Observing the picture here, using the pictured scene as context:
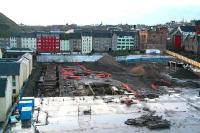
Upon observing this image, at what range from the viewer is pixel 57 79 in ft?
107

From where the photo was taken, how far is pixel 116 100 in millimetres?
25109

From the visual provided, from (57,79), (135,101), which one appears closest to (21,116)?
(135,101)

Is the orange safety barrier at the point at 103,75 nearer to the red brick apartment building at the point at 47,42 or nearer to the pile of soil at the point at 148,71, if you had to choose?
the pile of soil at the point at 148,71

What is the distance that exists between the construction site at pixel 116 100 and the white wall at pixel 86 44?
16.5 m

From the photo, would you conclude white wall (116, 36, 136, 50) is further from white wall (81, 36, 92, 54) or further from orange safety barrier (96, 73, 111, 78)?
orange safety barrier (96, 73, 111, 78)

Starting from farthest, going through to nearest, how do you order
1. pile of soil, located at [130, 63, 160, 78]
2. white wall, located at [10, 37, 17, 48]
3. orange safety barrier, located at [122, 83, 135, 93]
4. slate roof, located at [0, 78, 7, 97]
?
white wall, located at [10, 37, 17, 48]
pile of soil, located at [130, 63, 160, 78]
orange safety barrier, located at [122, 83, 135, 93]
slate roof, located at [0, 78, 7, 97]

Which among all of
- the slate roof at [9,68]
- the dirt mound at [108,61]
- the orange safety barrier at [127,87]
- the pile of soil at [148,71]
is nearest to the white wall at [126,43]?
the dirt mound at [108,61]

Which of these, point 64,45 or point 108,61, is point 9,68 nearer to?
point 108,61

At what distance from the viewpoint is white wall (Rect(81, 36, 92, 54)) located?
185 ft

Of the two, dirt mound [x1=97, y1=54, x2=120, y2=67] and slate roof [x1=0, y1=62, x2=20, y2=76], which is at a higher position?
slate roof [x1=0, y1=62, x2=20, y2=76]

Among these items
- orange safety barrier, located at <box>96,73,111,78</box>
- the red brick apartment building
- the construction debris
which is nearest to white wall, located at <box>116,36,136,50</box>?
the red brick apartment building

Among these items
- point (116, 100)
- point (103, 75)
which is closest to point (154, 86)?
point (116, 100)

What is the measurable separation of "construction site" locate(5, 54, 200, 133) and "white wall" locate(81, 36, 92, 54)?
54.2 ft

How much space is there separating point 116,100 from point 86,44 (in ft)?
107
